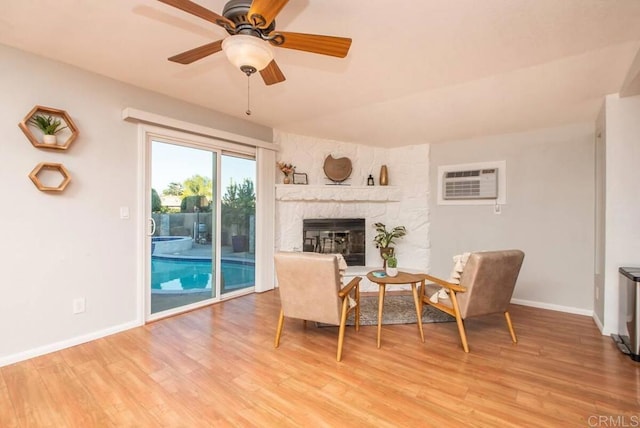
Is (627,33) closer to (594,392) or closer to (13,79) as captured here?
(594,392)

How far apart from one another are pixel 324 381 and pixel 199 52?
2309 mm

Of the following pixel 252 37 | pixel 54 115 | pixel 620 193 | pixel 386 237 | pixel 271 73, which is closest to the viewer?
pixel 252 37

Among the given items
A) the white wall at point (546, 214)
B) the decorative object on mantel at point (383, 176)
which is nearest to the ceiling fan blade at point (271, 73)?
the decorative object on mantel at point (383, 176)

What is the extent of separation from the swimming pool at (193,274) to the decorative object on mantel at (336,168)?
186 centimetres

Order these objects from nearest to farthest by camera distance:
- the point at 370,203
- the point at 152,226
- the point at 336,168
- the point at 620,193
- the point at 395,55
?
the point at 395,55 → the point at 620,193 → the point at 152,226 → the point at 336,168 → the point at 370,203

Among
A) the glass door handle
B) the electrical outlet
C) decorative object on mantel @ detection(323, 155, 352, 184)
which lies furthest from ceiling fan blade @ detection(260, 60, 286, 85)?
decorative object on mantel @ detection(323, 155, 352, 184)

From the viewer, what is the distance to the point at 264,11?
138 centimetres

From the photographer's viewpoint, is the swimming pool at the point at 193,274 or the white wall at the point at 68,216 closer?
the white wall at the point at 68,216

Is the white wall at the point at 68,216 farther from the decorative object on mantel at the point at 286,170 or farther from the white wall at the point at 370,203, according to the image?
the white wall at the point at 370,203

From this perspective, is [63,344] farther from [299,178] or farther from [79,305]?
[299,178]

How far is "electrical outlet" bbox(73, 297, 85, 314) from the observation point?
2.59 metres

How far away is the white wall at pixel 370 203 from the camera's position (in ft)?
15.1

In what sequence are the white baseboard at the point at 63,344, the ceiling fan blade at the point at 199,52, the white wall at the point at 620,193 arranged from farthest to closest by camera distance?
the white wall at the point at 620,193, the white baseboard at the point at 63,344, the ceiling fan blade at the point at 199,52

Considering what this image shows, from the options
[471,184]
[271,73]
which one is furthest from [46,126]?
[471,184]
